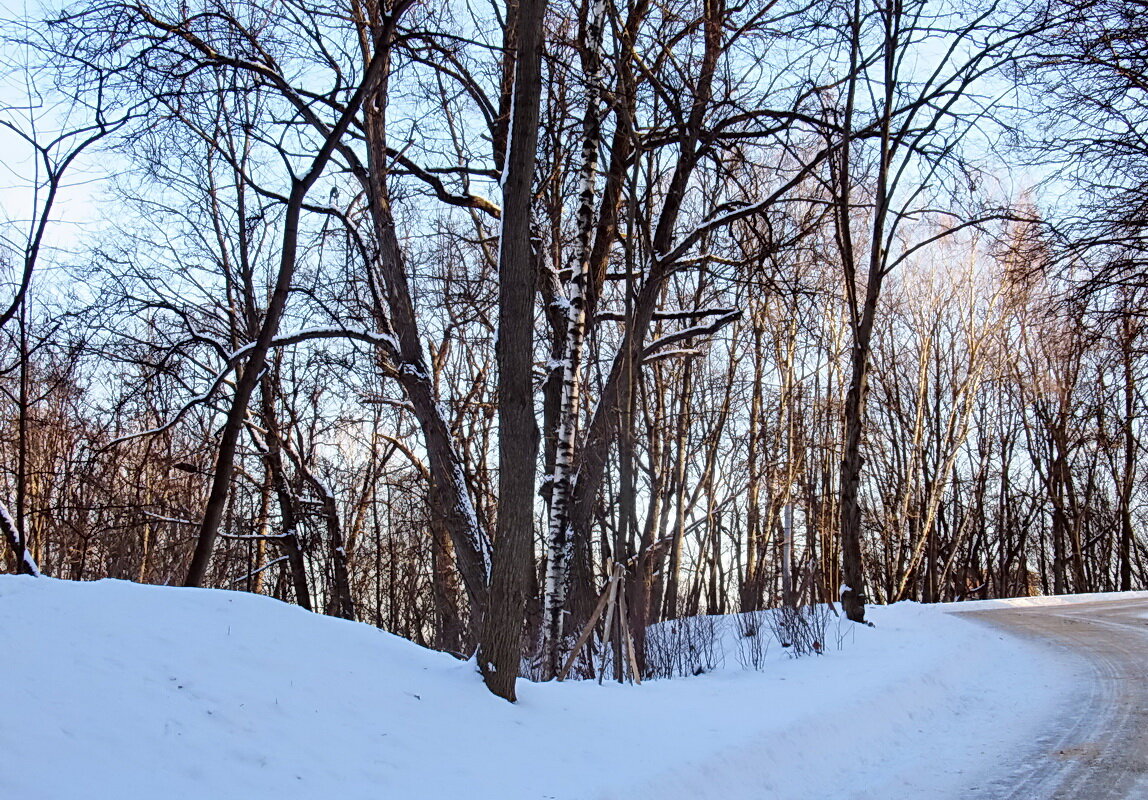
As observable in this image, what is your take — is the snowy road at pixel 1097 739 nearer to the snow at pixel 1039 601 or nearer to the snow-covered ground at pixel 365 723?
the snow-covered ground at pixel 365 723

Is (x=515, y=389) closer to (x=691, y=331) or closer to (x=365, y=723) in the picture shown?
(x=365, y=723)

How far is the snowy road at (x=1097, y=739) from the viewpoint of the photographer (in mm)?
4586

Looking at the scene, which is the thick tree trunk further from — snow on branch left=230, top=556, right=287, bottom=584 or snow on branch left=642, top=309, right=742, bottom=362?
snow on branch left=230, top=556, right=287, bottom=584

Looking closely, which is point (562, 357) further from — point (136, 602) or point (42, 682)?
point (42, 682)

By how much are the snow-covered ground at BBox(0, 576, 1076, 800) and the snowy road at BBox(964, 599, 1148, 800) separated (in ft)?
0.70

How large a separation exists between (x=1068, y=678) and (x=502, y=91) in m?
10.2

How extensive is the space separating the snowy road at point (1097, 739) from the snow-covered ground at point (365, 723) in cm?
21

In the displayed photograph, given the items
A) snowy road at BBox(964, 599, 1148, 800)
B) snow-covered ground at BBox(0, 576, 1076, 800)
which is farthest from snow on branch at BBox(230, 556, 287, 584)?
snowy road at BBox(964, 599, 1148, 800)

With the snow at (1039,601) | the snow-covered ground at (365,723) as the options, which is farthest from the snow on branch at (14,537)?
the snow at (1039,601)

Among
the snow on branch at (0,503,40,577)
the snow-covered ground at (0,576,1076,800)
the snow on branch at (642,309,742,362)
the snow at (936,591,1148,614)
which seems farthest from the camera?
the snow at (936,591,1148,614)

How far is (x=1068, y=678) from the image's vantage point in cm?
817

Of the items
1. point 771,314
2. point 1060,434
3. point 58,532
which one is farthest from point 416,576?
point 1060,434

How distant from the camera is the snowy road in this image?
15.0 ft

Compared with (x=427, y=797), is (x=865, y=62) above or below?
above
